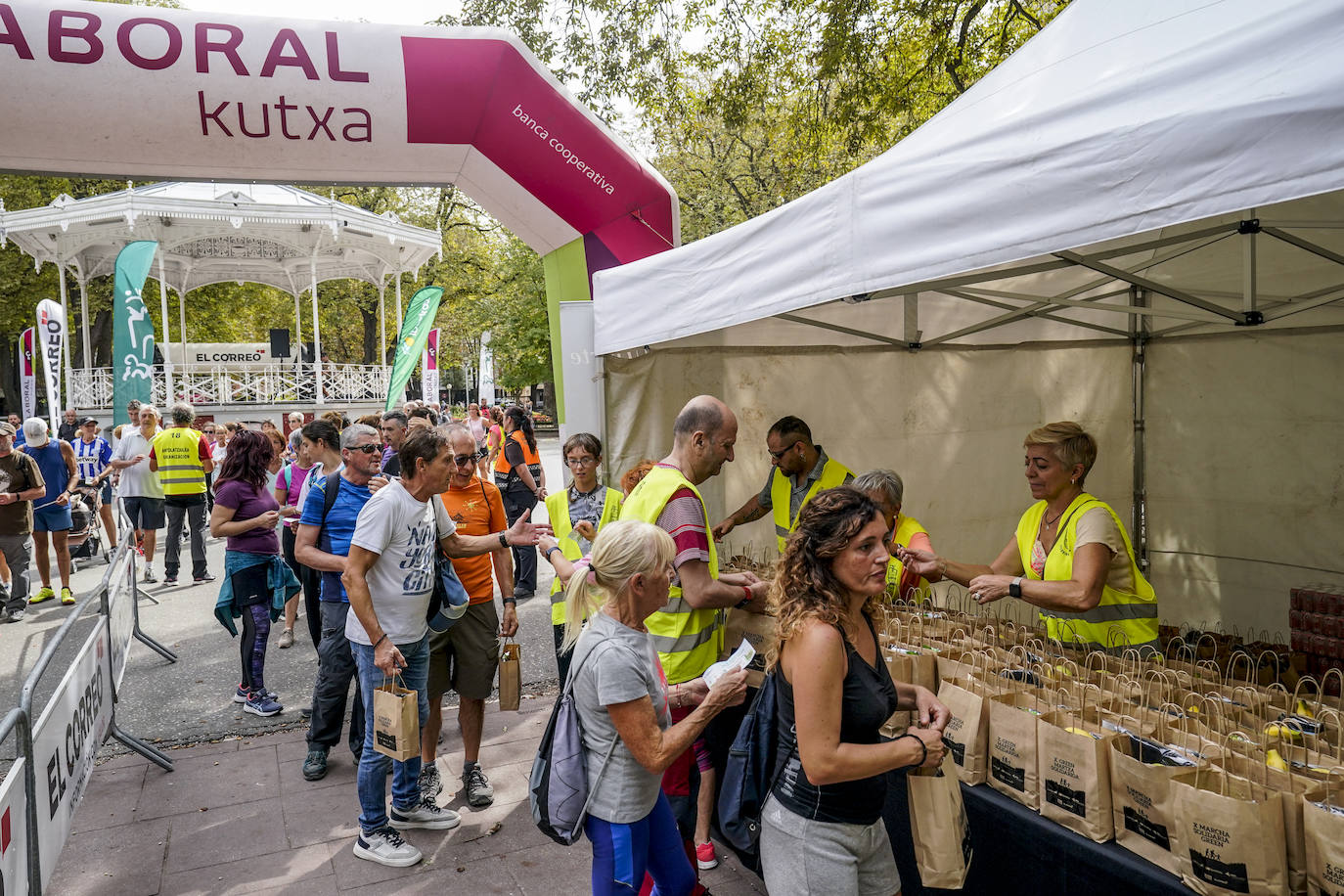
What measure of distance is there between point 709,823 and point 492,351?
30053mm

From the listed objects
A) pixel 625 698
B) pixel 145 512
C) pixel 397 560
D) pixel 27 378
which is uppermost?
pixel 27 378

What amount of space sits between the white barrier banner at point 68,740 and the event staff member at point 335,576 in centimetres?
99

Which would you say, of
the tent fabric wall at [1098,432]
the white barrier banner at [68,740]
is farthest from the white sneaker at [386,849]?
the tent fabric wall at [1098,432]

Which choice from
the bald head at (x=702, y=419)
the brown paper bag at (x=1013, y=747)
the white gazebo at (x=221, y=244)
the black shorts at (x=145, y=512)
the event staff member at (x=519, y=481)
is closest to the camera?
the brown paper bag at (x=1013, y=747)

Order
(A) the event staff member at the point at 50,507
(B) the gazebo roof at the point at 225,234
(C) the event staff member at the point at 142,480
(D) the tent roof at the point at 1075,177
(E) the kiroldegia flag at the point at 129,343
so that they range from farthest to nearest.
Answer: (B) the gazebo roof at the point at 225,234, (E) the kiroldegia flag at the point at 129,343, (C) the event staff member at the point at 142,480, (A) the event staff member at the point at 50,507, (D) the tent roof at the point at 1075,177

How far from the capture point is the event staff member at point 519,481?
875 centimetres

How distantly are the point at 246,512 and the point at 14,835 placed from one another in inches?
127

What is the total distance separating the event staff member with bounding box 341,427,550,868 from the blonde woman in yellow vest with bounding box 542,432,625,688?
0.81 meters

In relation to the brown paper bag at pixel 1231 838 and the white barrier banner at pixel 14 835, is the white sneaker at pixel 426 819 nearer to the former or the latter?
the white barrier banner at pixel 14 835

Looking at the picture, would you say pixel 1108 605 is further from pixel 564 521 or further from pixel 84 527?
pixel 84 527

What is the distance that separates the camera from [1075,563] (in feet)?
10.4

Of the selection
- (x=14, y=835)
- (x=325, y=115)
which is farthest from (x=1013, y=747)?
(x=325, y=115)

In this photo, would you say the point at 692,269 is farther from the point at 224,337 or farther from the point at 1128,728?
the point at 224,337

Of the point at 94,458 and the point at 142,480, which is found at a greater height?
the point at 94,458
